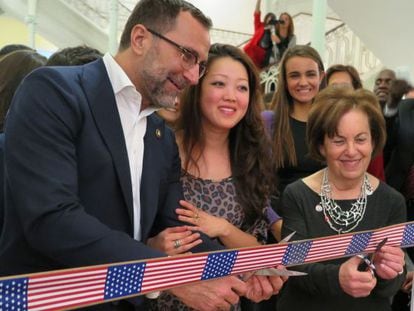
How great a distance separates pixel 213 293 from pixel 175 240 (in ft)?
0.95

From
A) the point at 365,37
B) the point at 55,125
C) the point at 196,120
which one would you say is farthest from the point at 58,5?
the point at 55,125

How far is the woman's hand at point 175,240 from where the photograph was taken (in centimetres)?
168

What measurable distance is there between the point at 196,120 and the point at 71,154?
0.99 meters

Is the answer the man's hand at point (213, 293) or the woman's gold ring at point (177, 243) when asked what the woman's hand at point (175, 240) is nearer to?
the woman's gold ring at point (177, 243)

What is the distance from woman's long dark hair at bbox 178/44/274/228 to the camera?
2.14m

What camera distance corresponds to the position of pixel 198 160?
219 centimetres

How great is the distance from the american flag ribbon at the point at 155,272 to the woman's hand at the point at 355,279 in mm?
51

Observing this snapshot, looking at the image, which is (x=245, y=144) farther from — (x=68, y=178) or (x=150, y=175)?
(x=68, y=178)

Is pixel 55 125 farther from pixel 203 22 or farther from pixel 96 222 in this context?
pixel 203 22

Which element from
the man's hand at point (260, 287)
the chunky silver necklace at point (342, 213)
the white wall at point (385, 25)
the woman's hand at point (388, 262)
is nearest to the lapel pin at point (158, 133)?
the man's hand at point (260, 287)

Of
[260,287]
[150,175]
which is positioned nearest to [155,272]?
[150,175]

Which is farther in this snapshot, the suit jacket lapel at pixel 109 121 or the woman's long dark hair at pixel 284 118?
the woman's long dark hair at pixel 284 118

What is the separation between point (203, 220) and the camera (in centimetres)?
193

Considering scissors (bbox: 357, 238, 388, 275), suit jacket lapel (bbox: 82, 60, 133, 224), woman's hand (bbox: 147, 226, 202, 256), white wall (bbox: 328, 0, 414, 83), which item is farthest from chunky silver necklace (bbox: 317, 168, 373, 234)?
white wall (bbox: 328, 0, 414, 83)
